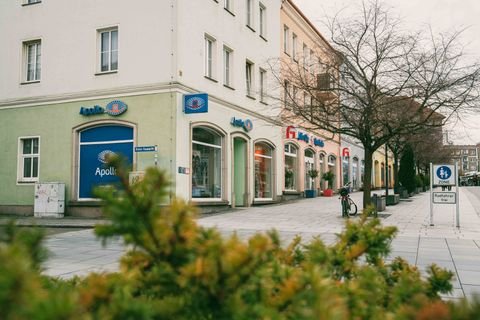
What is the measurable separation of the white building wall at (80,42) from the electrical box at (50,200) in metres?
3.67

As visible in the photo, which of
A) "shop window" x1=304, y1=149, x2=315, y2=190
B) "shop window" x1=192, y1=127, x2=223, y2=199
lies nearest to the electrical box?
"shop window" x1=192, y1=127, x2=223, y2=199

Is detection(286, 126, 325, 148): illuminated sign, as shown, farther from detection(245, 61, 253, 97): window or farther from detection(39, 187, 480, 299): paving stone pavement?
detection(39, 187, 480, 299): paving stone pavement

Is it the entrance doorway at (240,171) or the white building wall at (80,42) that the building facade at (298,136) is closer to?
the entrance doorway at (240,171)

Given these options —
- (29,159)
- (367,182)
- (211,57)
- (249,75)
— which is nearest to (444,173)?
(367,182)

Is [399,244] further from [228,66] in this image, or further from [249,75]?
[249,75]

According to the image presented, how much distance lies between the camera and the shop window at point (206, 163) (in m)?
17.5

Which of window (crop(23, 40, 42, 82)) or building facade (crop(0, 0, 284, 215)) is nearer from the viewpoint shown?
building facade (crop(0, 0, 284, 215))

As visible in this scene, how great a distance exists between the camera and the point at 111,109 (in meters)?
16.7

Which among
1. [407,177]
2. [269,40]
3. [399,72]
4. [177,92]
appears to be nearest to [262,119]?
[269,40]

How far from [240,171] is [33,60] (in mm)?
10051

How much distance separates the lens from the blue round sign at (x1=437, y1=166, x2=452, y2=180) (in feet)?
41.8

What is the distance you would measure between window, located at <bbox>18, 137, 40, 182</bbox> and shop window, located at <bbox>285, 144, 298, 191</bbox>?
1378cm

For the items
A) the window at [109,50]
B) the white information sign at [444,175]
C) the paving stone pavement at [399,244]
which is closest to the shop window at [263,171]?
the paving stone pavement at [399,244]

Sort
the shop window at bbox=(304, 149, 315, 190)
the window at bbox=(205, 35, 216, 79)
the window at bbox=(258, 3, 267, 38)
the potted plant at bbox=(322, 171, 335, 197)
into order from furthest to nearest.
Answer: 1. the potted plant at bbox=(322, 171, 335, 197)
2. the shop window at bbox=(304, 149, 315, 190)
3. the window at bbox=(258, 3, 267, 38)
4. the window at bbox=(205, 35, 216, 79)
